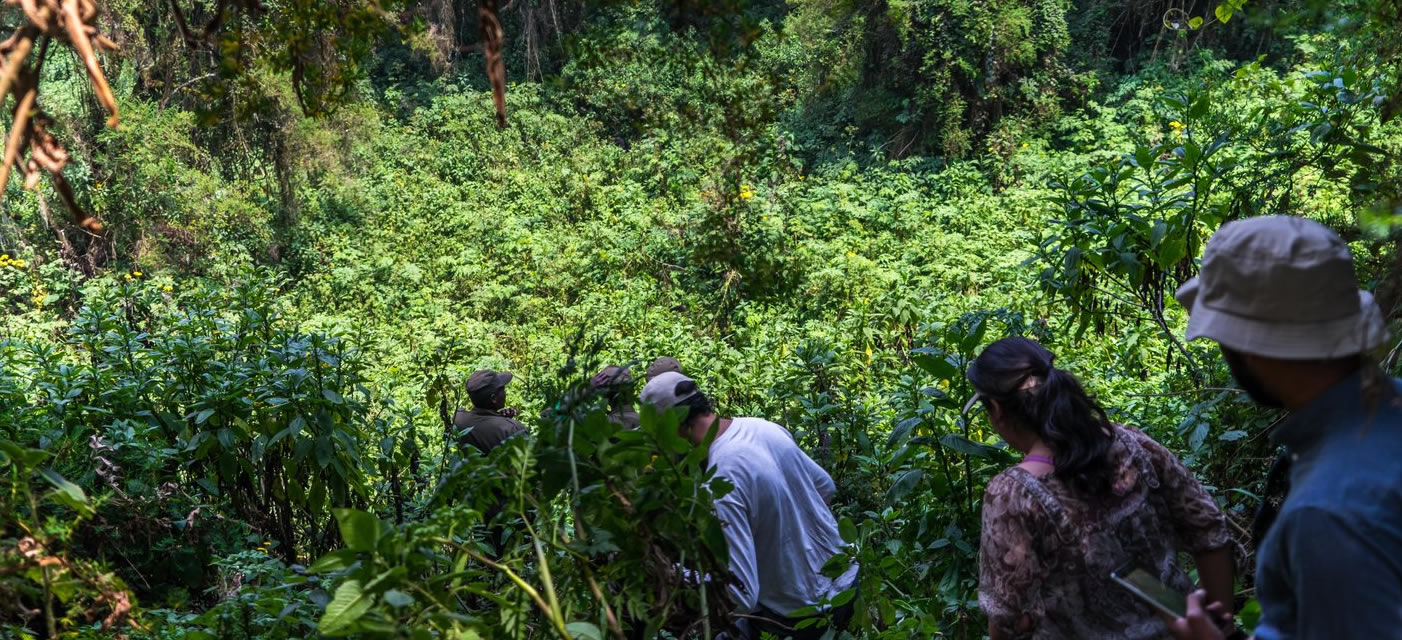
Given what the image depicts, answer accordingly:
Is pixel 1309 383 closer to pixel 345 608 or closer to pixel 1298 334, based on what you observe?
pixel 1298 334

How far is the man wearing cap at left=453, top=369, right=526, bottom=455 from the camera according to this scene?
4.65m

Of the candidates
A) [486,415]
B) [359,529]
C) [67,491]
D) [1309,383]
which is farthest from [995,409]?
[486,415]

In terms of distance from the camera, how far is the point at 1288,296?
120cm

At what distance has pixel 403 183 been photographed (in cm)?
1554

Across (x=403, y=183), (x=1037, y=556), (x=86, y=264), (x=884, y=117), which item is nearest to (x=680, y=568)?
(x=1037, y=556)

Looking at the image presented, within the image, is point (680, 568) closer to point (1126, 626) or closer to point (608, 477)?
point (608, 477)

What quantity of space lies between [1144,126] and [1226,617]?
1243 cm

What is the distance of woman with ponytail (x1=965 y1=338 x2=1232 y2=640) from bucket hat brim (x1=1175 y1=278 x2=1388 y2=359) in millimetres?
640

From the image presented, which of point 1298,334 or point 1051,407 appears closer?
point 1298,334

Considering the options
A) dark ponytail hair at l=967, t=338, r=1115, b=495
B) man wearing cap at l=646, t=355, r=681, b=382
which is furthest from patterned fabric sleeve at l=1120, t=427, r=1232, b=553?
man wearing cap at l=646, t=355, r=681, b=382

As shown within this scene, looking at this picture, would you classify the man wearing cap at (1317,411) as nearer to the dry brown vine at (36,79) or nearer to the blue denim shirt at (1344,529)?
the blue denim shirt at (1344,529)

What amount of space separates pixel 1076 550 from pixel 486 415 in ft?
11.1

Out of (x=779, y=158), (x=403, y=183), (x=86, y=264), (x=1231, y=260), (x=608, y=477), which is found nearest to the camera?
(x=1231, y=260)

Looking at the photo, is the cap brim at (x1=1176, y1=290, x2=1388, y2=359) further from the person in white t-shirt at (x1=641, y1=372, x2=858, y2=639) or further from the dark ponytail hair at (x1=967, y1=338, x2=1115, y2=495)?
the person in white t-shirt at (x1=641, y1=372, x2=858, y2=639)
